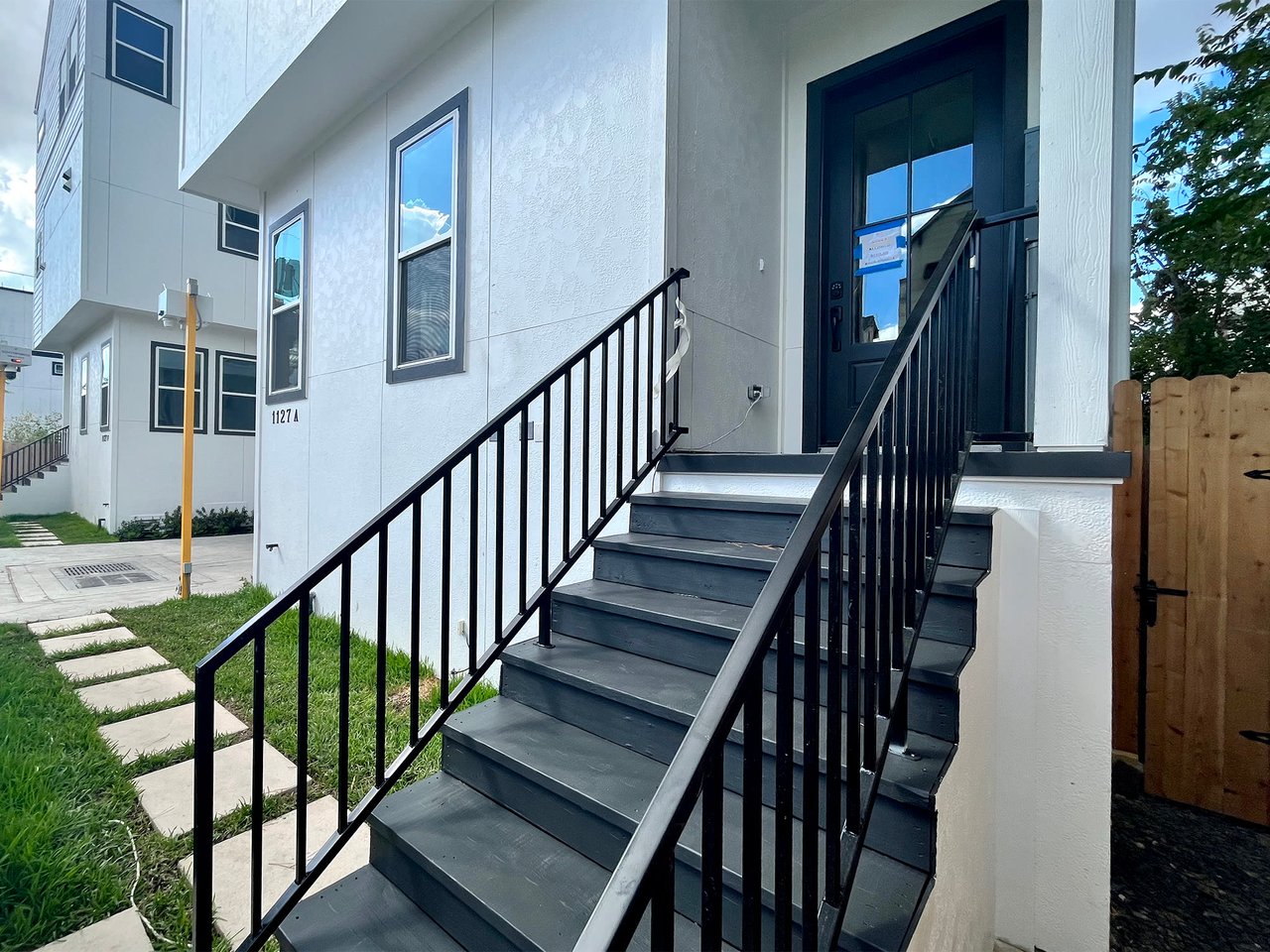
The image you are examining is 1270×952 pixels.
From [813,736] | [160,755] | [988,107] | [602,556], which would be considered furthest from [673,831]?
[988,107]

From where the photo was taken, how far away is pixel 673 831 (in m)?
0.71

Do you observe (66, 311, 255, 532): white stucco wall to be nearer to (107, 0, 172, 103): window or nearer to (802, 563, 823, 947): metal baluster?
(107, 0, 172, 103): window

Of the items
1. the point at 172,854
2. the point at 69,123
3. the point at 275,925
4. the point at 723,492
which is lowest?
the point at 172,854

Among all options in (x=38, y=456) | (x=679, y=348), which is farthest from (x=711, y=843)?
(x=38, y=456)

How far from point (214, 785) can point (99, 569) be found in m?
6.06

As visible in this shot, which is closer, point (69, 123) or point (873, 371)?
point (873, 371)

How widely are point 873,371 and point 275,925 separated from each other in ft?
10.8

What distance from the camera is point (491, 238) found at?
3469 mm

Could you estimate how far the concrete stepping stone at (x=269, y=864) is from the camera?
1.77m

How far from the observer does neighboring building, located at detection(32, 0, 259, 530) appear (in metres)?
9.02

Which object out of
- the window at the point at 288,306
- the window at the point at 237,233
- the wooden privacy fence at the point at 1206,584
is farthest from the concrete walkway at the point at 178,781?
the window at the point at 237,233

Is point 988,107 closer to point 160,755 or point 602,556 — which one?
point 602,556

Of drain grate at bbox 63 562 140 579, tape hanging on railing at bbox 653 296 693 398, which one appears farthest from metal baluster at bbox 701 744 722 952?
drain grate at bbox 63 562 140 579

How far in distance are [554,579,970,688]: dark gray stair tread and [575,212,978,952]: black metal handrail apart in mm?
129
